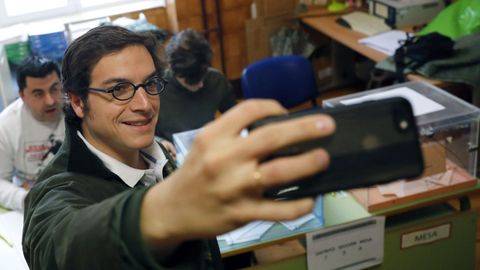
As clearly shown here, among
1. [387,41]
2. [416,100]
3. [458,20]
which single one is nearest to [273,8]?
[387,41]

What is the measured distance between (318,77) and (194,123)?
1963 millimetres

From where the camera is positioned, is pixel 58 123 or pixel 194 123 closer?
pixel 58 123

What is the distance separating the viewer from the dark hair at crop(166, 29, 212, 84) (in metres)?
2.73

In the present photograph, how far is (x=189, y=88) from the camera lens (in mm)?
2844

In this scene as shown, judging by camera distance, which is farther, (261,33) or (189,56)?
(261,33)

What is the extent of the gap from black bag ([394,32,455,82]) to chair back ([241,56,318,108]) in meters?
0.51

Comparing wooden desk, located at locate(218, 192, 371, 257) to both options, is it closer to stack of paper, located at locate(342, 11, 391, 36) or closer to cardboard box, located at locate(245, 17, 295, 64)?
stack of paper, located at locate(342, 11, 391, 36)

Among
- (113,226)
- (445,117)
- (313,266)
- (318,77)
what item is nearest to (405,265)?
(313,266)

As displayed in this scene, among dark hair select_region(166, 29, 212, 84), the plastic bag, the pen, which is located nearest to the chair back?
dark hair select_region(166, 29, 212, 84)

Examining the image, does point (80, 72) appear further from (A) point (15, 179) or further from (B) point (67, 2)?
(B) point (67, 2)

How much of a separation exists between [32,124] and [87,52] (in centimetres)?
151

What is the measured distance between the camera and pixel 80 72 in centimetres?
123

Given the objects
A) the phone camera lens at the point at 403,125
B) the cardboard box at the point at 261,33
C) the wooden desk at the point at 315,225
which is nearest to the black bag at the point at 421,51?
the wooden desk at the point at 315,225

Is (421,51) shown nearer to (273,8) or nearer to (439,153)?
(439,153)
